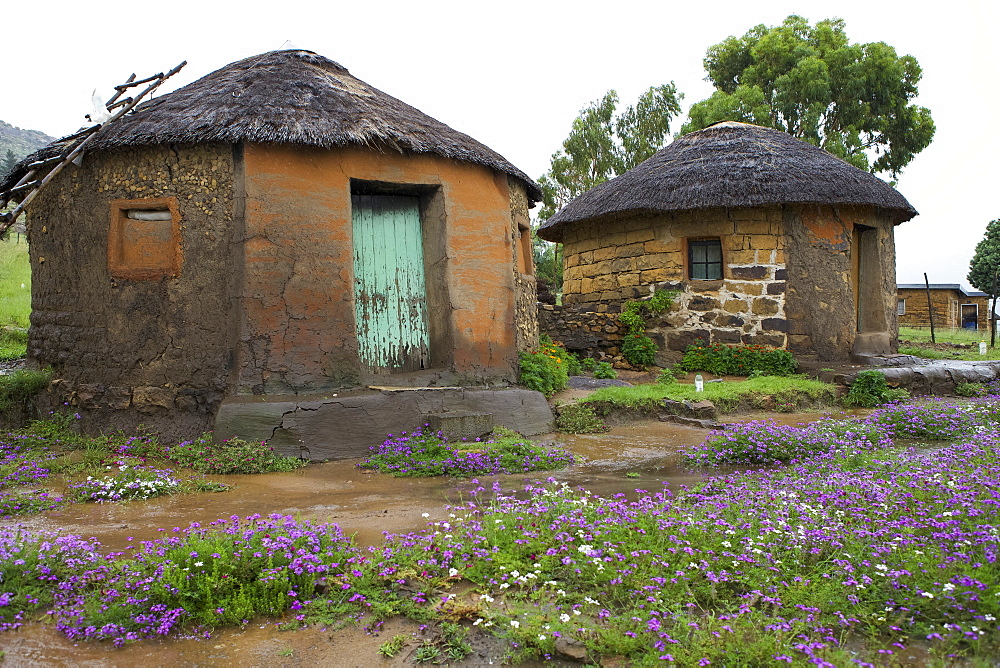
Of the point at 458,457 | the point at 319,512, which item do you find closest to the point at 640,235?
the point at 458,457

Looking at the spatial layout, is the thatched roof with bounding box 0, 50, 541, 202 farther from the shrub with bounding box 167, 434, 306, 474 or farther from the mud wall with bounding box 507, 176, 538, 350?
the shrub with bounding box 167, 434, 306, 474

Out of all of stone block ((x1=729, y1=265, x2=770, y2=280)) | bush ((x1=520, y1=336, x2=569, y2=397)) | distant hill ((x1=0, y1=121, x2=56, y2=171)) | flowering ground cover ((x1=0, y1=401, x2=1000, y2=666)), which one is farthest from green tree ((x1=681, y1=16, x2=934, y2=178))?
distant hill ((x1=0, y1=121, x2=56, y2=171))

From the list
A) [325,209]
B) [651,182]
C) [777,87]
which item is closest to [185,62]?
[325,209]

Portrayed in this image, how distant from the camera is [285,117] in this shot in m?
6.38

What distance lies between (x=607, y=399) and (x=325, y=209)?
12.1ft

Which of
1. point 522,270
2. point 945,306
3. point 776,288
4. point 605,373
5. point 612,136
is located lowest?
point 605,373

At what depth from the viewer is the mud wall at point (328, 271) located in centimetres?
625

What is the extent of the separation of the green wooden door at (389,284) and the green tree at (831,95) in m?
17.5

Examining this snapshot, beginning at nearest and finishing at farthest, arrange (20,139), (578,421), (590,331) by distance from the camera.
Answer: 1. (578,421)
2. (590,331)
3. (20,139)

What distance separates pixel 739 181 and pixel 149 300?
27.1ft

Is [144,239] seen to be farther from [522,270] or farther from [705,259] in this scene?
[705,259]

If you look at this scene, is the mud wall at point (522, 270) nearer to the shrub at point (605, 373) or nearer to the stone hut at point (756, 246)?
the shrub at point (605, 373)

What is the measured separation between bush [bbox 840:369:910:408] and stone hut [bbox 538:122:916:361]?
1.46 metres

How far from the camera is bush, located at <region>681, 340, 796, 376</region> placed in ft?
34.3
